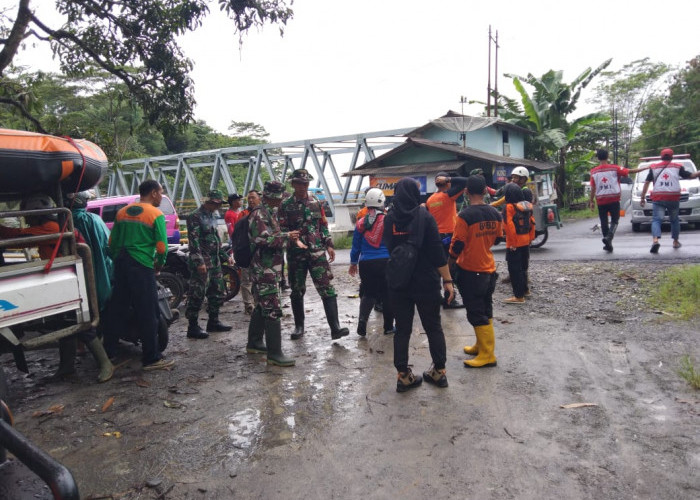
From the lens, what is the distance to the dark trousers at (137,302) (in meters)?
4.51

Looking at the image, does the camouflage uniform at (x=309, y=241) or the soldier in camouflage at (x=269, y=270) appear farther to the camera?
the camouflage uniform at (x=309, y=241)

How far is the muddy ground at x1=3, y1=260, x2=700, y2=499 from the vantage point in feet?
8.89

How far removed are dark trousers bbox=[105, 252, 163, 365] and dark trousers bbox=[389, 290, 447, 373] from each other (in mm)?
2219

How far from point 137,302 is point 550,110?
21.1 m

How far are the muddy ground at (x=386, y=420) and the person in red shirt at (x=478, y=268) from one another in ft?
0.86

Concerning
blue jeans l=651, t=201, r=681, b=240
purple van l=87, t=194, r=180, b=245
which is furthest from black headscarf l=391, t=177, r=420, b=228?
purple van l=87, t=194, r=180, b=245

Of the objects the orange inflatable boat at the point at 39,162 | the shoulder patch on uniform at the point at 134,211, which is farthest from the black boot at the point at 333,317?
the orange inflatable boat at the point at 39,162

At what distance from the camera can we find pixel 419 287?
12.7 ft

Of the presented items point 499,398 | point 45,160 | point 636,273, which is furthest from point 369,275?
point 636,273

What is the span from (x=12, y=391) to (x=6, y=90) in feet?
15.1

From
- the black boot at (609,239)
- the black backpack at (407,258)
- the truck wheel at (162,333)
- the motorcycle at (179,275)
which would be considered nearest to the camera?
the black backpack at (407,258)

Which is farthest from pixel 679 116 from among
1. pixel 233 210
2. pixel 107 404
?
pixel 107 404

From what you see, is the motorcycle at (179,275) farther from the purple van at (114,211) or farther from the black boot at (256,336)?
the purple van at (114,211)

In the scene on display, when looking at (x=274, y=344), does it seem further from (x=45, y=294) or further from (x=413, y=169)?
(x=413, y=169)
